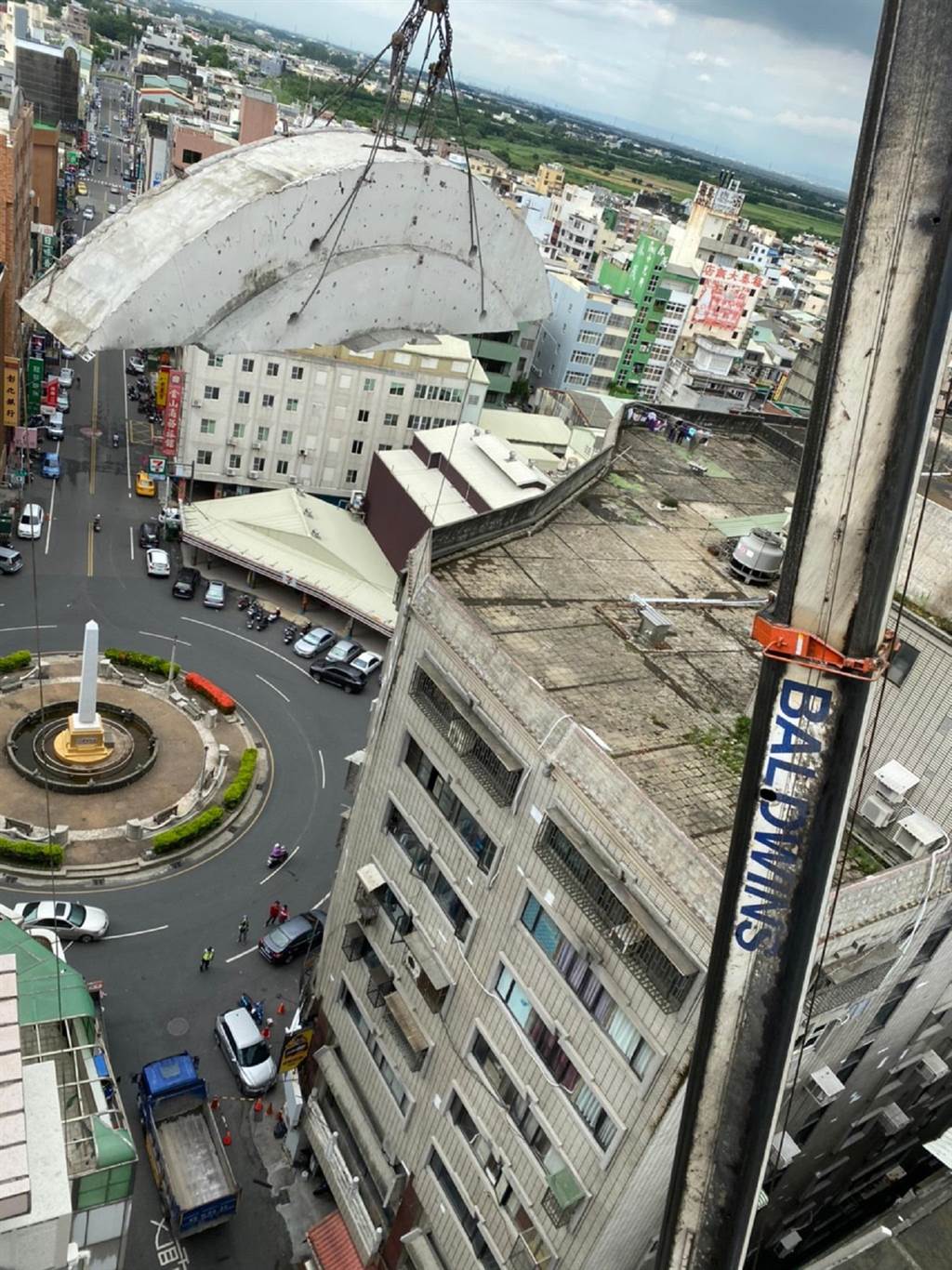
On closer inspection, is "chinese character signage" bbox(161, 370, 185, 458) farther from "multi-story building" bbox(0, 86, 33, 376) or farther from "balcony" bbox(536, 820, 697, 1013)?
"balcony" bbox(536, 820, 697, 1013)

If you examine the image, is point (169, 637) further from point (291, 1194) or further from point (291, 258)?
point (291, 258)

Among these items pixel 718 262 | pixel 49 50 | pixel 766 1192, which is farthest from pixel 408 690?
pixel 49 50

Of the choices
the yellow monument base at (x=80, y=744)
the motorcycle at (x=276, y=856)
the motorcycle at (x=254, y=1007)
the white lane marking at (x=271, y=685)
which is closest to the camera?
the motorcycle at (x=254, y=1007)

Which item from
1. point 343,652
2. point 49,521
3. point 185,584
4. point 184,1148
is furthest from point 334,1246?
point 49,521

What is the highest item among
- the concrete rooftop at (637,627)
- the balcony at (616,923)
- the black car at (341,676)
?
the concrete rooftop at (637,627)

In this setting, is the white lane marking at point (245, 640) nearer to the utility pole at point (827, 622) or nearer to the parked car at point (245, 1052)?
the parked car at point (245, 1052)

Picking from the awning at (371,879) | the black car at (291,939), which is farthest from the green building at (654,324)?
the awning at (371,879)

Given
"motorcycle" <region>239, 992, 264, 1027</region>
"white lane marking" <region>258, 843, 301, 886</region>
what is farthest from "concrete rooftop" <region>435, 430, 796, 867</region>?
"white lane marking" <region>258, 843, 301, 886</region>
